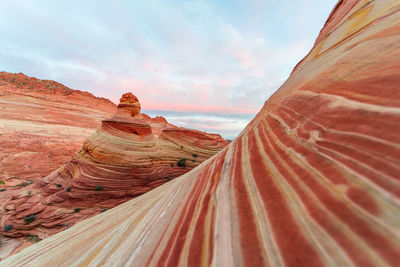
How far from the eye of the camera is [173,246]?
993mm

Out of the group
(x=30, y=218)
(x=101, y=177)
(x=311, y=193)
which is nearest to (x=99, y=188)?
(x=101, y=177)

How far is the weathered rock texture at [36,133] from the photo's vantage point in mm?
9742

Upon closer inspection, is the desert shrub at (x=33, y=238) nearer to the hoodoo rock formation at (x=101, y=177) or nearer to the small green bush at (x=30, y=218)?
the hoodoo rock formation at (x=101, y=177)

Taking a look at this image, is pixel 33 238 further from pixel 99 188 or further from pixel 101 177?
pixel 101 177

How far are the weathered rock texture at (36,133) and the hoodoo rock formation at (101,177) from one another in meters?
3.87

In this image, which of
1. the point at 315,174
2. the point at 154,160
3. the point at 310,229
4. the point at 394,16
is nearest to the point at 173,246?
the point at 310,229

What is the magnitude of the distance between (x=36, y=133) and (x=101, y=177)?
50.4 feet

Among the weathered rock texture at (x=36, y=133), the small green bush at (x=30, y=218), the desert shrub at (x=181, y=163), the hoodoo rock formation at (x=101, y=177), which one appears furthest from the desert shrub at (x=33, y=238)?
the desert shrub at (x=181, y=163)

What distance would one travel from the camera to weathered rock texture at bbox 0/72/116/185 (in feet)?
32.0

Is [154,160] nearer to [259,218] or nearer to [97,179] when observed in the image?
[97,179]

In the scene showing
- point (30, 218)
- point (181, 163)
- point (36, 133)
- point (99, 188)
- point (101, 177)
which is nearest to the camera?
point (30, 218)

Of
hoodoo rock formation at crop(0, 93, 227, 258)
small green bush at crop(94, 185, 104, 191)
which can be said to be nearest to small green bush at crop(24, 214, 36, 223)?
hoodoo rock formation at crop(0, 93, 227, 258)

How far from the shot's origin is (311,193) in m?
0.73

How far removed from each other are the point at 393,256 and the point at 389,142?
0.41 m
